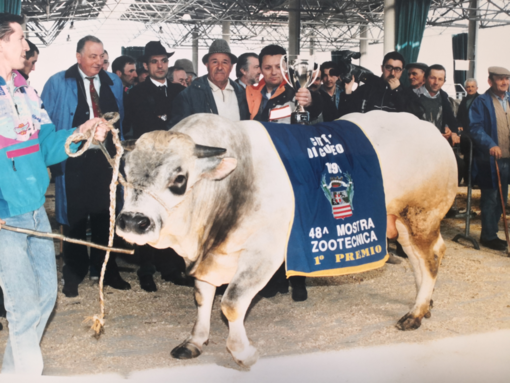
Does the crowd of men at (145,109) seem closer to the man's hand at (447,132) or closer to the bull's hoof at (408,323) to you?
the man's hand at (447,132)

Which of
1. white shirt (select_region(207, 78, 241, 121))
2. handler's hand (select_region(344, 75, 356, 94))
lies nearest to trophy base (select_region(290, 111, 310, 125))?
white shirt (select_region(207, 78, 241, 121))

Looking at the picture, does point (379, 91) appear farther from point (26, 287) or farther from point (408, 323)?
point (26, 287)

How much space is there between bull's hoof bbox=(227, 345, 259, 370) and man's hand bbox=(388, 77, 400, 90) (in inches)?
87.7

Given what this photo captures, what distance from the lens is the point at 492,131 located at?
163 inches

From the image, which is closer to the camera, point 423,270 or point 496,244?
point 423,270

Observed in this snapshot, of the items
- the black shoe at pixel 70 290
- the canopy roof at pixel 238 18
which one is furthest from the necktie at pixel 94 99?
the black shoe at pixel 70 290

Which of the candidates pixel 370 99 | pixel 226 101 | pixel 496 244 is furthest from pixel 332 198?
pixel 496 244

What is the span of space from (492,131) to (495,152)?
20cm

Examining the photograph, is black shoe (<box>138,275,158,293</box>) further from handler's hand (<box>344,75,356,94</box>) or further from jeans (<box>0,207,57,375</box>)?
handler's hand (<box>344,75,356,94</box>)

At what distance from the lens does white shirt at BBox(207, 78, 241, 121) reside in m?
3.16

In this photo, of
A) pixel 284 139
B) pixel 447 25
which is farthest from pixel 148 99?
pixel 447 25

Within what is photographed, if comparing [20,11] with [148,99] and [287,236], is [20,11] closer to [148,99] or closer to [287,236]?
[148,99]

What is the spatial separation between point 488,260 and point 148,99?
3298 millimetres

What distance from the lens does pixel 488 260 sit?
4.48 metres
